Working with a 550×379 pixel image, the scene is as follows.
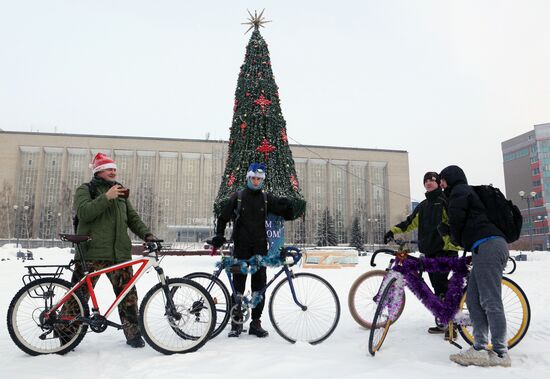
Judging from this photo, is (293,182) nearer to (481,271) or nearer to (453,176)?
(453,176)

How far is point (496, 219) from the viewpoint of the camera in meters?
3.48

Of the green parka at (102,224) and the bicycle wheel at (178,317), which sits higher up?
the green parka at (102,224)

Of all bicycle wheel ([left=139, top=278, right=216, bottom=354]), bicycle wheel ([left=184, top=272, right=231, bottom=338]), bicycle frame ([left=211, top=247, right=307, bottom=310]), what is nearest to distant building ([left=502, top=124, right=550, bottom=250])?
bicycle frame ([left=211, top=247, right=307, bottom=310])

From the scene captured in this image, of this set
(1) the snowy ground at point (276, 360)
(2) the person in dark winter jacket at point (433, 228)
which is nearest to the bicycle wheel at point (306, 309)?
(1) the snowy ground at point (276, 360)

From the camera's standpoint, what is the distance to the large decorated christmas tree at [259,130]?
14992 mm

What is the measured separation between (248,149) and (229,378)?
1240 cm

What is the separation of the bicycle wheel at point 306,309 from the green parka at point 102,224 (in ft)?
5.48

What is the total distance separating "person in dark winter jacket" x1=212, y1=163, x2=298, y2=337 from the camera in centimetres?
454

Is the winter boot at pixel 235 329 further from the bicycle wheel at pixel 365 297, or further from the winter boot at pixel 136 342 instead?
the bicycle wheel at pixel 365 297

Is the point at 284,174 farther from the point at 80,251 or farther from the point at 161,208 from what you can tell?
the point at 161,208

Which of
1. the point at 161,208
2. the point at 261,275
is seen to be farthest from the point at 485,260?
the point at 161,208

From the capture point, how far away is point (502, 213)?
3.47 meters

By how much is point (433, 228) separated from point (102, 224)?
392 centimetres

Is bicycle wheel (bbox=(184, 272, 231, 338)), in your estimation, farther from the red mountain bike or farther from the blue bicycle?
the red mountain bike
